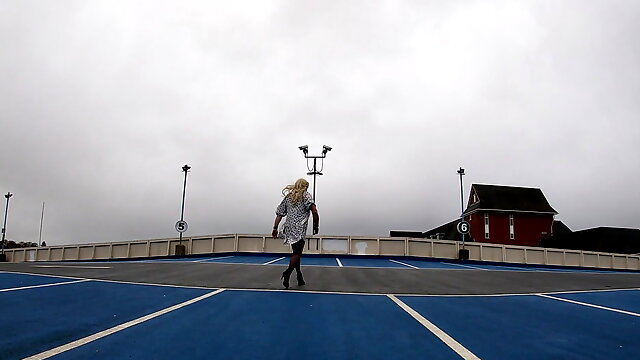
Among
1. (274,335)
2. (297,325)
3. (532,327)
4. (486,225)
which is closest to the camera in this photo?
(274,335)

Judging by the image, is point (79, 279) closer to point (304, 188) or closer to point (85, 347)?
point (304, 188)

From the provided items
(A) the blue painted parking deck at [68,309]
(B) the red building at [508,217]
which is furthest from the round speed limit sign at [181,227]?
(B) the red building at [508,217]

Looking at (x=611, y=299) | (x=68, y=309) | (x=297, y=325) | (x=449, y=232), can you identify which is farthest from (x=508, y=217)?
(x=68, y=309)

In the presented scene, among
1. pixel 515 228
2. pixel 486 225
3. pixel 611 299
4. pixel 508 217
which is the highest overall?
pixel 508 217

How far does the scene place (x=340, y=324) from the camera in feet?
12.9

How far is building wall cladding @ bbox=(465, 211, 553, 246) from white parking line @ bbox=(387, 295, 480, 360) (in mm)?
51429

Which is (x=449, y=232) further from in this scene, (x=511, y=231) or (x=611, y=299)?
(x=611, y=299)

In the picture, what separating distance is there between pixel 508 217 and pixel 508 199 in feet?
8.78

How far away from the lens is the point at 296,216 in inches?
264

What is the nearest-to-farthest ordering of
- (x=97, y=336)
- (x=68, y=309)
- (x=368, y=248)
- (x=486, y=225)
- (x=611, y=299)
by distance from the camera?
(x=97, y=336)
(x=68, y=309)
(x=611, y=299)
(x=368, y=248)
(x=486, y=225)

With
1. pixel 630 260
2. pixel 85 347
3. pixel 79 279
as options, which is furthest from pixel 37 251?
pixel 630 260

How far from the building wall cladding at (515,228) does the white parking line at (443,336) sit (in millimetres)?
51429

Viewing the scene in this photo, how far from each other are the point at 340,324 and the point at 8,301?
354cm

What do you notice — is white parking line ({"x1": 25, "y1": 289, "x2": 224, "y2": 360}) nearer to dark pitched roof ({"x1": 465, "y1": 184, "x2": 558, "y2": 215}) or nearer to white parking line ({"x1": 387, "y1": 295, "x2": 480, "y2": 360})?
A: white parking line ({"x1": 387, "y1": 295, "x2": 480, "y2": 360})
